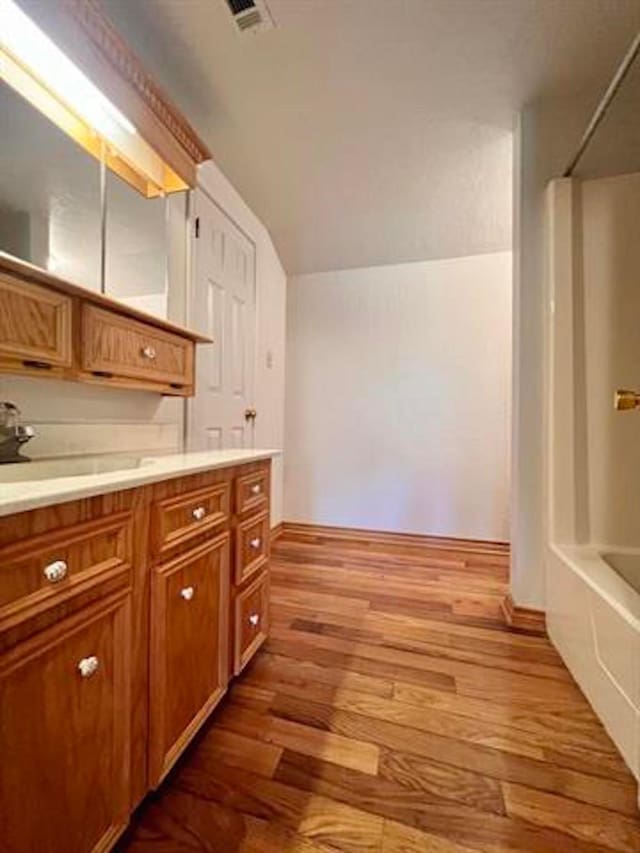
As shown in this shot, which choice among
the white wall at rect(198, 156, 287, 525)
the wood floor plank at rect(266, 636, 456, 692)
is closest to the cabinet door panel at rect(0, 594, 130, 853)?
the wood floor plank at rect(266, 636, 456, 692)

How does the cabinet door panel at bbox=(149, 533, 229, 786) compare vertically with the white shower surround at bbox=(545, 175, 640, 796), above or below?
below

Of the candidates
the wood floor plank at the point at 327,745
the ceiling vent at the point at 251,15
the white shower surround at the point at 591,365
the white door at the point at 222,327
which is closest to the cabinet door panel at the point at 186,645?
the wood floor plank at the point at 327,745

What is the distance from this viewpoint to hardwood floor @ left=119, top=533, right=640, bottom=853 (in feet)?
2.86

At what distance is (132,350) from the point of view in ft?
4.31

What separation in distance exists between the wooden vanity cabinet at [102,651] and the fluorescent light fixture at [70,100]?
126cm

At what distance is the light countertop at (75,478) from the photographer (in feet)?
1.98

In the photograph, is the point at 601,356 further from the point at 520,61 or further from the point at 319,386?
the point at 319,386

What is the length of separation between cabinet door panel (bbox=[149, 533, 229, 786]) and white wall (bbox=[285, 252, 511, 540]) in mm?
2048

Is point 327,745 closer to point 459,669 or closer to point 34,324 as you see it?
point 459,669

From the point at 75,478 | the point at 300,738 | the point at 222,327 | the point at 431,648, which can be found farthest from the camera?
the point at 222,327

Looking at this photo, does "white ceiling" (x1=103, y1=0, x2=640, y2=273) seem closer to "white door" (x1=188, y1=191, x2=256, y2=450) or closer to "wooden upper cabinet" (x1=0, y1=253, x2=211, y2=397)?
"white door" (x1=188, y1=191, x2=256, y2=450)

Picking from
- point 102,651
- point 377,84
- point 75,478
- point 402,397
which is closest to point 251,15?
point 377,84

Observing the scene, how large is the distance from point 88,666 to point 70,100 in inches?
63.5

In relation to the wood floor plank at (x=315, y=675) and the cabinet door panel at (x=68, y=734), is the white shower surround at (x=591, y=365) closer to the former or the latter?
the wood floor plank at (x=315, y=675)
